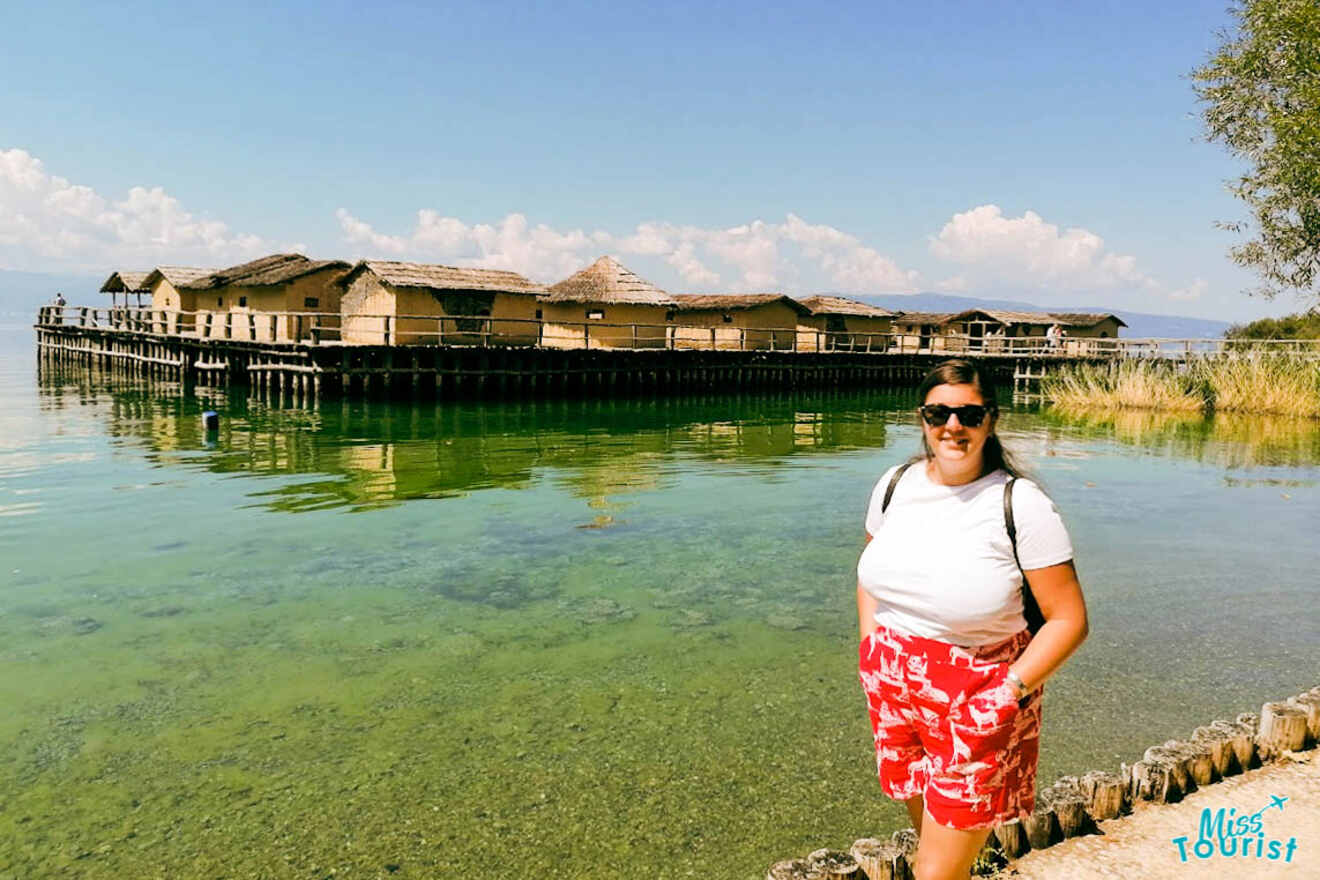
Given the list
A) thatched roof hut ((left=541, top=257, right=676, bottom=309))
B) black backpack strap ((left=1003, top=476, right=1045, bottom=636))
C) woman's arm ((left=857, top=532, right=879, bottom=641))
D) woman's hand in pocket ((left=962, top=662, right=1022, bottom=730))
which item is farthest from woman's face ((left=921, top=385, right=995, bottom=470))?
thatched roof hut ((left=541, top=257, right=676, bottom=309))

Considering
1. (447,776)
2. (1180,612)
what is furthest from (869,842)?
(1180,612)

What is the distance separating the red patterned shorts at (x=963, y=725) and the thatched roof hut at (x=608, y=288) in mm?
37672

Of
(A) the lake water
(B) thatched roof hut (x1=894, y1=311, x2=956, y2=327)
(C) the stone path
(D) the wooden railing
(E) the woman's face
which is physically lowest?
(A) the lake water

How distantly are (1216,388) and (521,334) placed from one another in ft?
86.1

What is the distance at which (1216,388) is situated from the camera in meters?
31.4

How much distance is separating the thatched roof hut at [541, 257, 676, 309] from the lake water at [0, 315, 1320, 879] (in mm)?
24719

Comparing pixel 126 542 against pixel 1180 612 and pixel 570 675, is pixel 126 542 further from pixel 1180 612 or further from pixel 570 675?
pixel 1180 612

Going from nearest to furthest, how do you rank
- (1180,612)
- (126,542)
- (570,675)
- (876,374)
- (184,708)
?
(184,708), (570,675), (1180,612), (126,542), (876,374)

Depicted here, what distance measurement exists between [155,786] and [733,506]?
980 centimetres

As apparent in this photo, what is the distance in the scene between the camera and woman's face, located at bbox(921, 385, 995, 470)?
2869 mm

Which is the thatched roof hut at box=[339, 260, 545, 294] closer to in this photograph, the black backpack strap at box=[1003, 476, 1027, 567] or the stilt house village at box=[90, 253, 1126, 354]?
the stilt house village at box=[90, 253, 1126, 354]

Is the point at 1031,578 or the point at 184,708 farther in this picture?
the point at 184,708

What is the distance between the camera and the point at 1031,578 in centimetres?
268

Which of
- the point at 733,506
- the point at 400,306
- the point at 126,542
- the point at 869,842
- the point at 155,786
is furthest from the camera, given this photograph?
the point at 400,306
